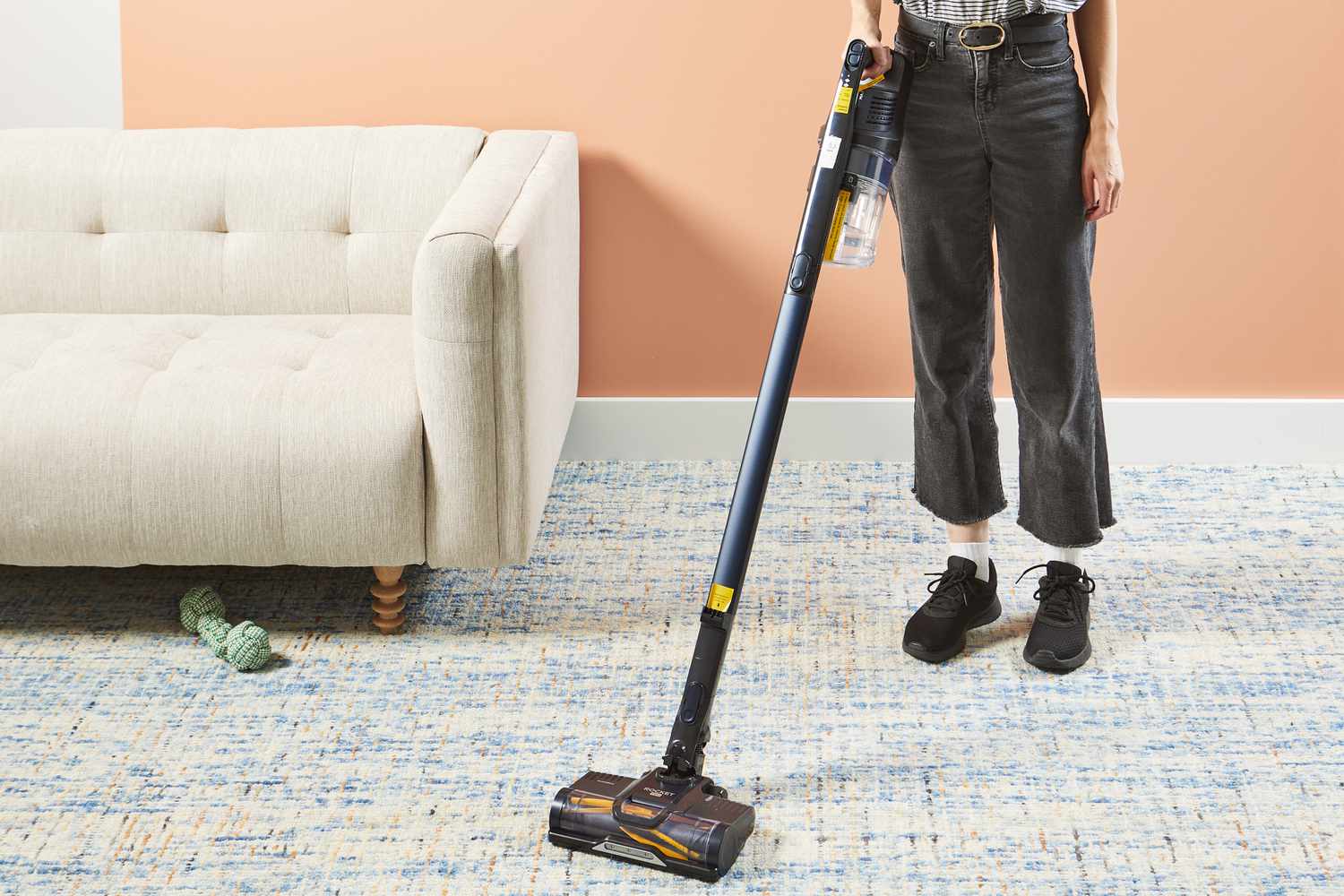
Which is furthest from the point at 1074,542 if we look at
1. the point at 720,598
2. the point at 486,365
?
the point at 486,365

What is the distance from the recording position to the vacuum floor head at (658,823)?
1429mm

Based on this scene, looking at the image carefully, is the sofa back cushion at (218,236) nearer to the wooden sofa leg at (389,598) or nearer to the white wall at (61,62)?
the white wall at (61,62)

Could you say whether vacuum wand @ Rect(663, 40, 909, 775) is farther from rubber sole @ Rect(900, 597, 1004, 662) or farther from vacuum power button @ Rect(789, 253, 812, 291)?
rubber sole @ Rect(900, 597, 1004, 662)

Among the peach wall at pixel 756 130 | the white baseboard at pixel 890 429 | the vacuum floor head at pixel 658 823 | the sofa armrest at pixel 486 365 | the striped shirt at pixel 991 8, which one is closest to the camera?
the vacuum floor head at pixel 658 823

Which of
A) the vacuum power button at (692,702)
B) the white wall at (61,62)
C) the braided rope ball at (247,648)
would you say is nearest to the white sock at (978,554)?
the vacuum power button at (692,702)

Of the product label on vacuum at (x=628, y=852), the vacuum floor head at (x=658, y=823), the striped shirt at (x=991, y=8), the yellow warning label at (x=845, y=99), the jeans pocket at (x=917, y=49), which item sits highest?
the striped shirt at (x=991, y=8)

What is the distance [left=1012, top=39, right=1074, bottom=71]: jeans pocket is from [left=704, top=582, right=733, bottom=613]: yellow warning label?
2.47ft

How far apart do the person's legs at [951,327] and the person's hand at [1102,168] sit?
13 cm

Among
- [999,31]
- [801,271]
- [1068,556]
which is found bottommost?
[1068,556]

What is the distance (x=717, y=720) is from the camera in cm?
175

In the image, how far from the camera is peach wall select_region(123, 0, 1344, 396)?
2.46 metres

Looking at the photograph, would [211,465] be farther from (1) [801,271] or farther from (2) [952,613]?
(2) [952,613]

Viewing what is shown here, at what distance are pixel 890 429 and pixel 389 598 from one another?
1122 mm

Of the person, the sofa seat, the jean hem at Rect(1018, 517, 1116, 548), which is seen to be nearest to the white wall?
the sofa seat
